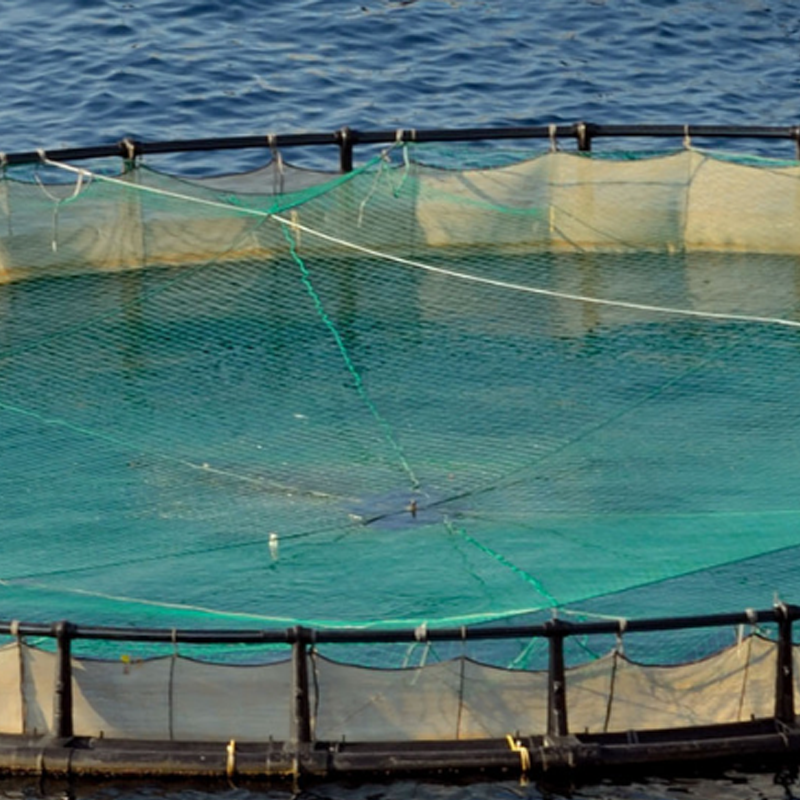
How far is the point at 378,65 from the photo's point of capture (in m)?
35.5

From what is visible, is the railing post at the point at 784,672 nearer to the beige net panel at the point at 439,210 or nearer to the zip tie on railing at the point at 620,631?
the zip tie on railing at the point at 620,631

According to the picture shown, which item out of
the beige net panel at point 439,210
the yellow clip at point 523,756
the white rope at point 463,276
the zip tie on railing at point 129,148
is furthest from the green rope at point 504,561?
the zip tie on railing at point 129,148

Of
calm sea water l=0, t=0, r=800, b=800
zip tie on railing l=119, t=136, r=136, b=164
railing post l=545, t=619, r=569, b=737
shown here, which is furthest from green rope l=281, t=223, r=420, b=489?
calm sea water l=0, t=0, r=800, b=800

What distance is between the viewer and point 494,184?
23.8 m

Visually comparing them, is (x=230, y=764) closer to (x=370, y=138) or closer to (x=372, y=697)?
(x=372, y=697)

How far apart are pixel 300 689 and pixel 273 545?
270 cm

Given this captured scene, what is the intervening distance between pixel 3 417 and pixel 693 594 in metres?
7.46

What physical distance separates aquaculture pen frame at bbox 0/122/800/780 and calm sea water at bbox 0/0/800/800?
57.5ft

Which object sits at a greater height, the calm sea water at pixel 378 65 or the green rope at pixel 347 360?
the calm sea water at pixel 378 65

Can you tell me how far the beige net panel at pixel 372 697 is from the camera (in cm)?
1655

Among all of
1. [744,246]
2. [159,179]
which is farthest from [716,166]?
[159,179]

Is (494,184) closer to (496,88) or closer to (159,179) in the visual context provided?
(159,179)

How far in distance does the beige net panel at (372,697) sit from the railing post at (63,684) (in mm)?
80

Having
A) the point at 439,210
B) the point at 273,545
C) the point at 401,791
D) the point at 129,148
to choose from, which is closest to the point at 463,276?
the point at 439,210
